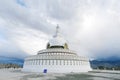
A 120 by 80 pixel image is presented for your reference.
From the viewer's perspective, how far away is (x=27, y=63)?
172 feet

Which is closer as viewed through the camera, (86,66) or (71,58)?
(71,58)

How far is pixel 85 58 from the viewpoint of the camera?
175ft

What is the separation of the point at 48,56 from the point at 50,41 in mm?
13067

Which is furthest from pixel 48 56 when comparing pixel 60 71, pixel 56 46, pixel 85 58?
pixel 85 58

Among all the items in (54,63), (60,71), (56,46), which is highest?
(56,46)

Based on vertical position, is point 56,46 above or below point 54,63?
above

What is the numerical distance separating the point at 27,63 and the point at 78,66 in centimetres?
2086

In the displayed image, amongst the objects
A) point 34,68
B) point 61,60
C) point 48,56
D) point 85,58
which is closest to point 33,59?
point 34,68

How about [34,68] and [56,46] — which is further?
[56,46]

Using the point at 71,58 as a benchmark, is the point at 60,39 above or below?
above

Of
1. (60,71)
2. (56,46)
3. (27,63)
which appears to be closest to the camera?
(60,71)

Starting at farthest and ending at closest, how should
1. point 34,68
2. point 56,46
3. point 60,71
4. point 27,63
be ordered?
1. point 56,46
2. point 27,63
3. point 34,68
4. point 60,71

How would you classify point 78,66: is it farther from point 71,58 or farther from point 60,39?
point 60,39

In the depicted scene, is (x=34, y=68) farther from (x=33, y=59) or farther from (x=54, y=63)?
(x=54, y=63)
